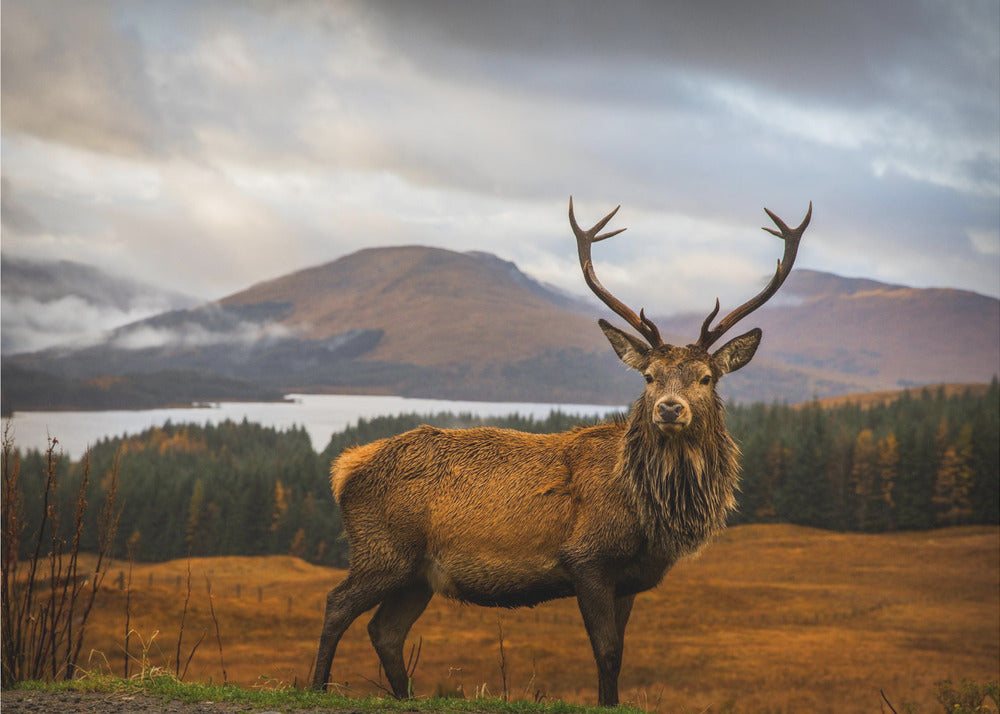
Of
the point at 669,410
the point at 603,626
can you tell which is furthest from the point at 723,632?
the point at 669,410

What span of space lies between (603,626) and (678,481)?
1407 millimetres

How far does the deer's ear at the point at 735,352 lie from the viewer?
8.09 m

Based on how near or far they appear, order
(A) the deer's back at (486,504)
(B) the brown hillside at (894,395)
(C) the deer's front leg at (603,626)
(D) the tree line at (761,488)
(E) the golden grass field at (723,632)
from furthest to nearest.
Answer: (B) the brown hillside at (894,395) < (D) the tree line at (761,488) < (E) the golden grass field at (723,632) < (A) the deer's back at (486,504) < (C) the deer's front leg at (603,626)

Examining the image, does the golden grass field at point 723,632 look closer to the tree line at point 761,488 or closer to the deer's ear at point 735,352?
the tree line at point 761,488

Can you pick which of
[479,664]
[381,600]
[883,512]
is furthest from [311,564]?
[381,600]

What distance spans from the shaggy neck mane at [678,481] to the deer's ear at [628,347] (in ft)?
1.26

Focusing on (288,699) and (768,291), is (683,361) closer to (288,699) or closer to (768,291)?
(768,291)

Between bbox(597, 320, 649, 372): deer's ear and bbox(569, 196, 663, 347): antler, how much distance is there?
0.48 ft

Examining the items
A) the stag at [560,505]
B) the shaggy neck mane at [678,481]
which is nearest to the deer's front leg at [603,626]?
the stag at [560,505]

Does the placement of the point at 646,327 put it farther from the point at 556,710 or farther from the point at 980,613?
the point at 980,613

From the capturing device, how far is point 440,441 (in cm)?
883

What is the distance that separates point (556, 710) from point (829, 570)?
225 ft

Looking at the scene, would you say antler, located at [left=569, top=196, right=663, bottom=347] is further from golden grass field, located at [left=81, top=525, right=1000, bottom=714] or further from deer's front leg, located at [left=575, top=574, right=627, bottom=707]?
golden grass field, located at [left=81, top=525, right=1000, bottom=714]

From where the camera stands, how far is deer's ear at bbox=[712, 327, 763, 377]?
8.09 metres
